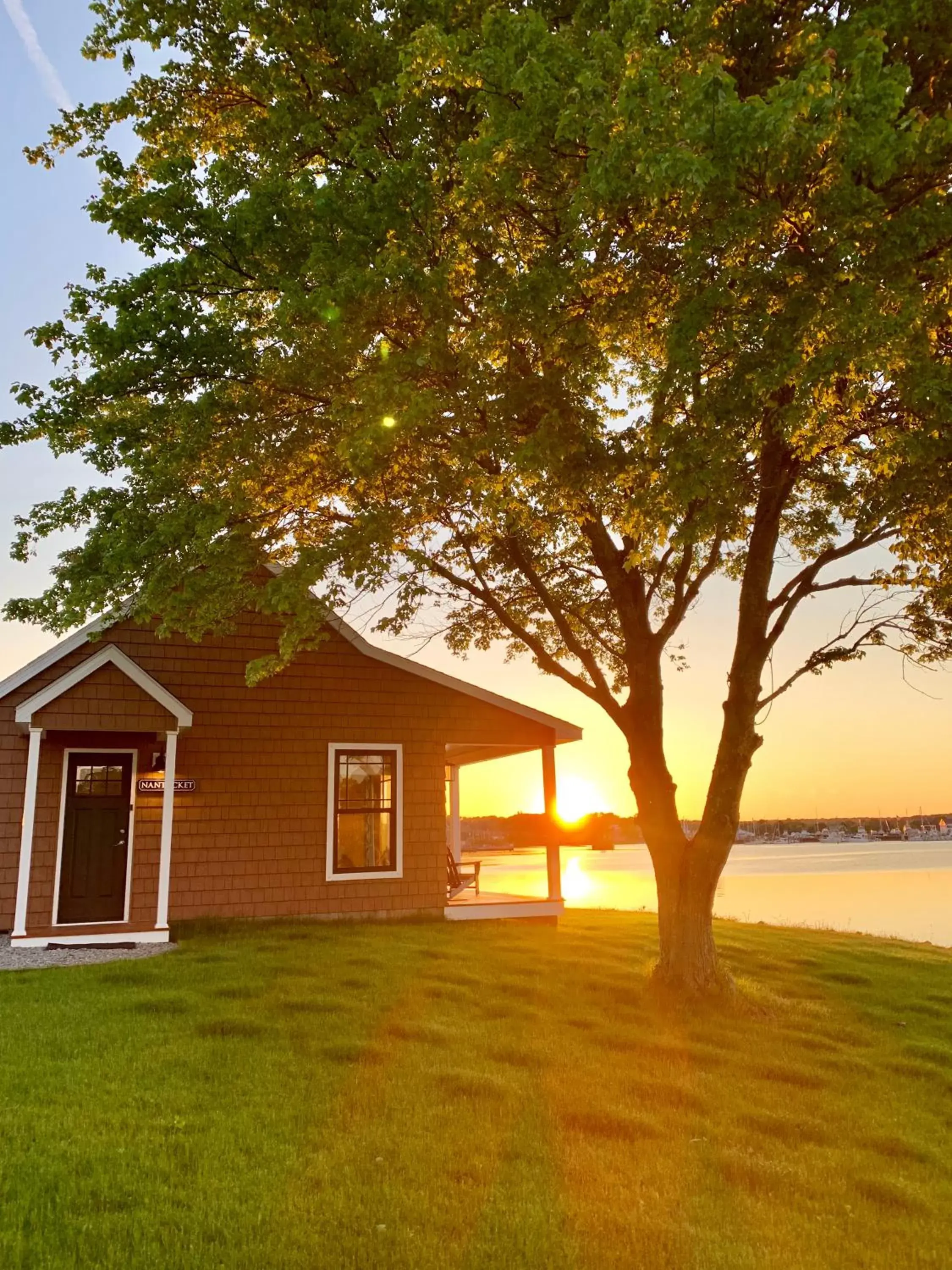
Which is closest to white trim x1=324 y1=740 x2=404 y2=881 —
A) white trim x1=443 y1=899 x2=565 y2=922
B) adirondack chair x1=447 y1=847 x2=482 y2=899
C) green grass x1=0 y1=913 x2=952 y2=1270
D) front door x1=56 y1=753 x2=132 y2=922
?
white trim x1=443 y1=899 x2=565 y2=922

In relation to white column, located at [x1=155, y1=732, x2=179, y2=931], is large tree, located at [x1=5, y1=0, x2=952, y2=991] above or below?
above

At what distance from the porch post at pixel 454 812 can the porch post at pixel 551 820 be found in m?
3.50

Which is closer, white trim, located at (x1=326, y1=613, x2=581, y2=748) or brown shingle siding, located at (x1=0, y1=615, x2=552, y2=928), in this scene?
brown shingle siding, located at (x1=0, y1=615, x2=552, y2=928)

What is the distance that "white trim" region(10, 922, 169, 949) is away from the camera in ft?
37.4

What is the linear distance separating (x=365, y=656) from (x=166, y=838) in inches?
167

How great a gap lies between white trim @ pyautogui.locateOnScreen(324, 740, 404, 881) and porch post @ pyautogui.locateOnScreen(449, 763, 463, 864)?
416cm

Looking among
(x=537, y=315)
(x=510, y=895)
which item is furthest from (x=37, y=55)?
(x=510, y=895)

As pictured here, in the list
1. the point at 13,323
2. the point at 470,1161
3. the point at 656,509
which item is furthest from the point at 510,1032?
the point at 13,323

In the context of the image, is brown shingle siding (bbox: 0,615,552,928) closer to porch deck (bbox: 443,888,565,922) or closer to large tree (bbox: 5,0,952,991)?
porch deck (bbox: 443,888,565,922)

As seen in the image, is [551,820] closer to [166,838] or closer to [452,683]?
[452,683]

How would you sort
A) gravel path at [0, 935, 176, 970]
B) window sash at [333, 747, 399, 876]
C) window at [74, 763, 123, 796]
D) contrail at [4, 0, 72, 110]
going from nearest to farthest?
contrail at [4, 0, 72, 110] → gravel path at [0, 935, 176, 970] → window at [74, 763, 123, 796] → window sash at [333, 747, 399, 876]

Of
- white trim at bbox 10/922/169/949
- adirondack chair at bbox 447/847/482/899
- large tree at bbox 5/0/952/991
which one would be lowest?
white trim at bbox 10/922/169/949

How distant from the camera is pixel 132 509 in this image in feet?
29.7

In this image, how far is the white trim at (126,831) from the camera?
492 inches
